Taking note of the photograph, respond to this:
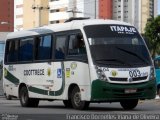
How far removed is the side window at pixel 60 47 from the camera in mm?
20359

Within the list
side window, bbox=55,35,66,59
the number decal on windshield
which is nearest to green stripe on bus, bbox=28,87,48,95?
side window, bbox=55,35,66,59

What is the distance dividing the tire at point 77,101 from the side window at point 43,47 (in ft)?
7.10

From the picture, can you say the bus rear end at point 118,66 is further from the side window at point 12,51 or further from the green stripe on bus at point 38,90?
the side window at point 12,51

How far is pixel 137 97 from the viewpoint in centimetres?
1897

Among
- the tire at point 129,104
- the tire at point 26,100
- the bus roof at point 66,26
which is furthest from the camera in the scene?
the tire at point 26,100

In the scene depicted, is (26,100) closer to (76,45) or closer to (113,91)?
(76,45)

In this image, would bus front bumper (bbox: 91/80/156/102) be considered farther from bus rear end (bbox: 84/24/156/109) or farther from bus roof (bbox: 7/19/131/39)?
bus roof (bbox: 7/19/131/39)

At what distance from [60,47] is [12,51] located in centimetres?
445

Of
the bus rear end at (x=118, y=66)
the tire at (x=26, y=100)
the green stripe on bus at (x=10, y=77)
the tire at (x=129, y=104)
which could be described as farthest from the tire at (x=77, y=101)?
the green stripe on bus at (x=10, y=77)

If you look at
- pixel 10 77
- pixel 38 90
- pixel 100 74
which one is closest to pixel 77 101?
pixel 100 74

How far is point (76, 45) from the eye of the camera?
19578mm

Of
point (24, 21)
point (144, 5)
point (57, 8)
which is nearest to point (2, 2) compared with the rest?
point (24, 21)

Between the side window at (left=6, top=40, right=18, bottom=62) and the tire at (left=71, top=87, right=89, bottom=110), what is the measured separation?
198 inches

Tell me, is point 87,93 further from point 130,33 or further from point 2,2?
point 2,2
